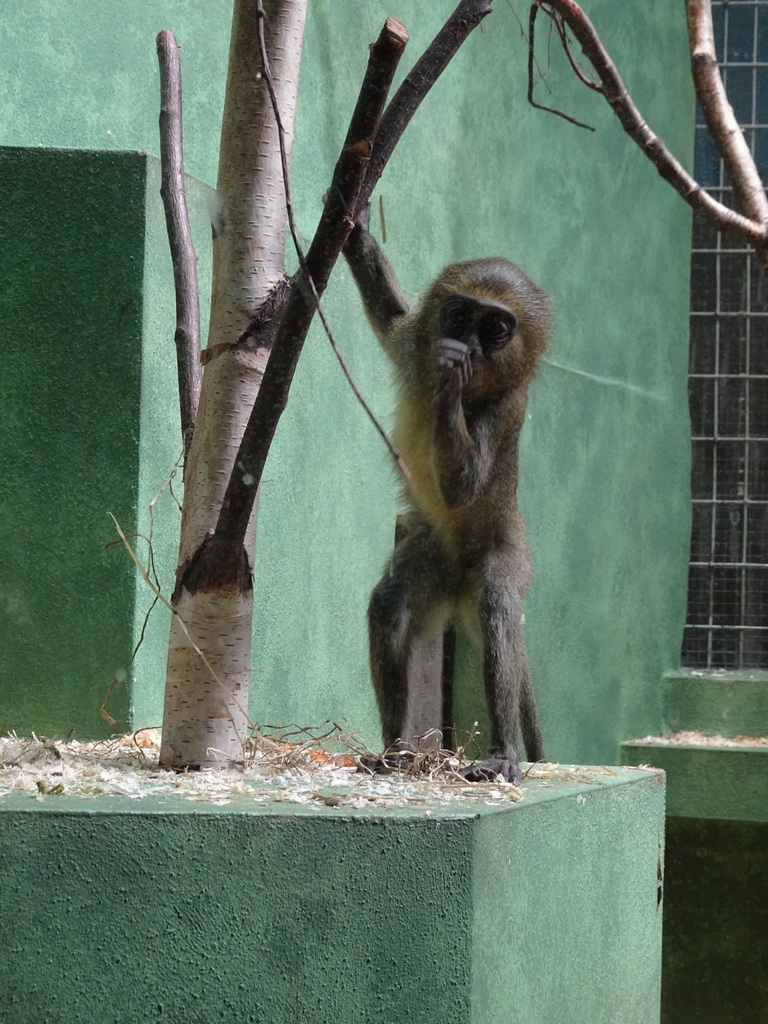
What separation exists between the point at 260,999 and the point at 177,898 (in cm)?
24

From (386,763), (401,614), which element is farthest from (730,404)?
(386,763)

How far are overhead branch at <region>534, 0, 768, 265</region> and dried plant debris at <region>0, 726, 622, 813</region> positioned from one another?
2826 mm

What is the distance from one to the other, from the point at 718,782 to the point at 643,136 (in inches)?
158

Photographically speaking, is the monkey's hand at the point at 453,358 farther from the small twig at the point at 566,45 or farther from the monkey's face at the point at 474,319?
the small twig at the point at 566,45

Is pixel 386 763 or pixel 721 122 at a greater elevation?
pixel 721 122

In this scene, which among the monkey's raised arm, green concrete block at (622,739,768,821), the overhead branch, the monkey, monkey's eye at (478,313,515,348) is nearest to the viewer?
the monkey

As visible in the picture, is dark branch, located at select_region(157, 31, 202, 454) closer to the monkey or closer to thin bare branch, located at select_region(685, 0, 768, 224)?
the monkey

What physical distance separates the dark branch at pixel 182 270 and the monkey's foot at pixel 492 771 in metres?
1.07

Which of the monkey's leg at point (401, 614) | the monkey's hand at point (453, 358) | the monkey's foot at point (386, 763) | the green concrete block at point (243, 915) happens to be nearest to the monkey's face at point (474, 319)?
the monkey's hand at point (453, 358)

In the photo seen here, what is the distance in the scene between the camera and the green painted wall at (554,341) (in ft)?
13.1

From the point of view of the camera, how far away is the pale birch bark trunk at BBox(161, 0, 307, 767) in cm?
310

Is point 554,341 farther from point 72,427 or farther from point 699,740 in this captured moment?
point 72,427

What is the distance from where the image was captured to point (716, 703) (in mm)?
8398

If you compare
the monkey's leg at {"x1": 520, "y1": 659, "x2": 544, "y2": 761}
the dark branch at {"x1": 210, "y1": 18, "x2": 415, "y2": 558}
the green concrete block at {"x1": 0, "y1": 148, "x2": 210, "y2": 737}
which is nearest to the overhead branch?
the green concrete block at {"x1": 0, "y1": 148, "x2": 210, "y2": 737}
